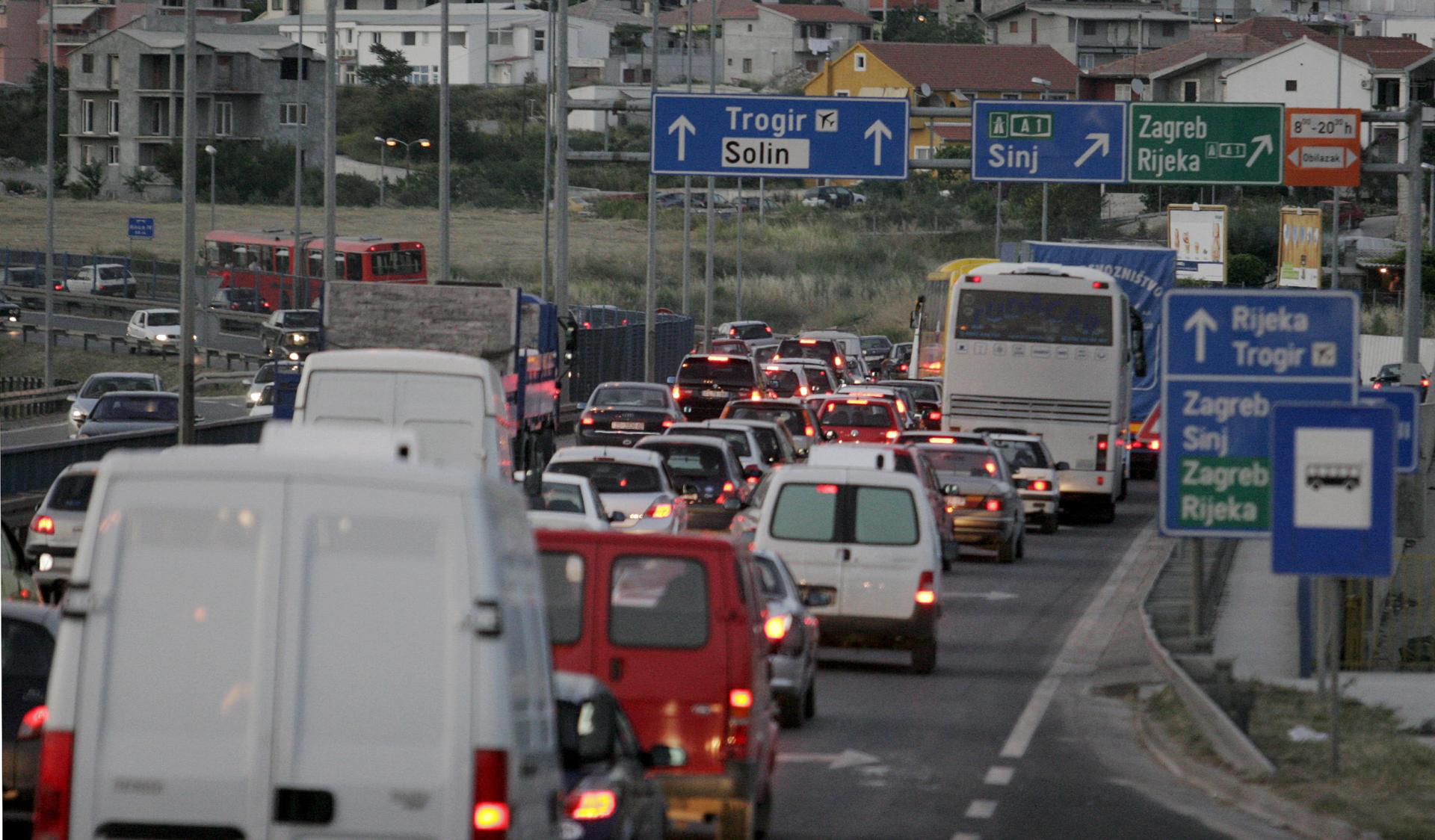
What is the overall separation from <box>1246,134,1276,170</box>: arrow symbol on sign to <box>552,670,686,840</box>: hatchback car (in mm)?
30750

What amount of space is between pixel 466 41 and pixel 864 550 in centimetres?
13789

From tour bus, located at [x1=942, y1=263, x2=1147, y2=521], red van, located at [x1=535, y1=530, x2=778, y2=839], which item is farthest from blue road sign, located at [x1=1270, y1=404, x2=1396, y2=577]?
tour bus, located at [x1=942, y1=263, x2=1147, y2=521]

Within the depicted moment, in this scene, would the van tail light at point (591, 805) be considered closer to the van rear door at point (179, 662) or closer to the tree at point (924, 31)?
the van rear door at point (179, 662)

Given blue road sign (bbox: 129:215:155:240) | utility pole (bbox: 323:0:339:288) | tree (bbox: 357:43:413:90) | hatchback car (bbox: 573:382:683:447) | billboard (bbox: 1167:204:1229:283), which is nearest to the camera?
hatchback car (bbox: 573:382:683:447)

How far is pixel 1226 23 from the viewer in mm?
165625

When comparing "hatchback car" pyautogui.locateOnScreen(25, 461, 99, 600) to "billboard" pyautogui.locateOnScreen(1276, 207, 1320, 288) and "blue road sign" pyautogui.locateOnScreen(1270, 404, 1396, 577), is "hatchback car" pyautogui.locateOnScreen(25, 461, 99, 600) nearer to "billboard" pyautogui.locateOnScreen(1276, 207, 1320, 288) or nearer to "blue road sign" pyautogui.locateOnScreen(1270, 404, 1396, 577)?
"blue road sign" pyautogui.locateOnScreen(1270, 404, 1396, 577)

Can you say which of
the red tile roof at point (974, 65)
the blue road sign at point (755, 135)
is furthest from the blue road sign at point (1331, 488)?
the red tile roof at point (974, 65)

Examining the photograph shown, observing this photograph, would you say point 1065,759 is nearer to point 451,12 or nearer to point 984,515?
point 984,515

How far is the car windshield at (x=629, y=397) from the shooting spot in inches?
1649

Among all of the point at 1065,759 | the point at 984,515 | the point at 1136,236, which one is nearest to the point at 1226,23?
the point at 1136,236

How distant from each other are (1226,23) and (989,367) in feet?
443

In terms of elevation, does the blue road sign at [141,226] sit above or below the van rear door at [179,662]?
above

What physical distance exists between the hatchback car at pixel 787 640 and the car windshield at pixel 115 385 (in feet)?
97.9

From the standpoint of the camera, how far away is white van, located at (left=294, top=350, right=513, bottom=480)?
2194 cm
